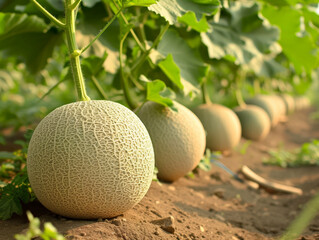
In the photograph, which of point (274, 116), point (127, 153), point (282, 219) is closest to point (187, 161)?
point (282, 219)

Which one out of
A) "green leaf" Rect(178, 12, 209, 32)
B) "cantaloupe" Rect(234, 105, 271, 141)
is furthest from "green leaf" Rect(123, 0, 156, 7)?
"cantaloupe" Rect(234, 105, 271, 141)

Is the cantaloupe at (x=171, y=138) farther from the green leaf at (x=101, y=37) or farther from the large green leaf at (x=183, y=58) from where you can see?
the green leaf at (x=101, y=37)

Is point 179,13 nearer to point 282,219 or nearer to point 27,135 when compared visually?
point 27,135

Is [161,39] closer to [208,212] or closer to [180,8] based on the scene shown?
[180,8]

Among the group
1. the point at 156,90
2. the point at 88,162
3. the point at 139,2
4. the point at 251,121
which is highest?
the point at 139,2

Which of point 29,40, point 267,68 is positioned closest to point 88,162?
point 29,40

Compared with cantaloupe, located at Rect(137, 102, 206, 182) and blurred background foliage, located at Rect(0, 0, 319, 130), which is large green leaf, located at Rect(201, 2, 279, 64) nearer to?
blurred background foliage, located at Rect(0, 0, 319, 130)
